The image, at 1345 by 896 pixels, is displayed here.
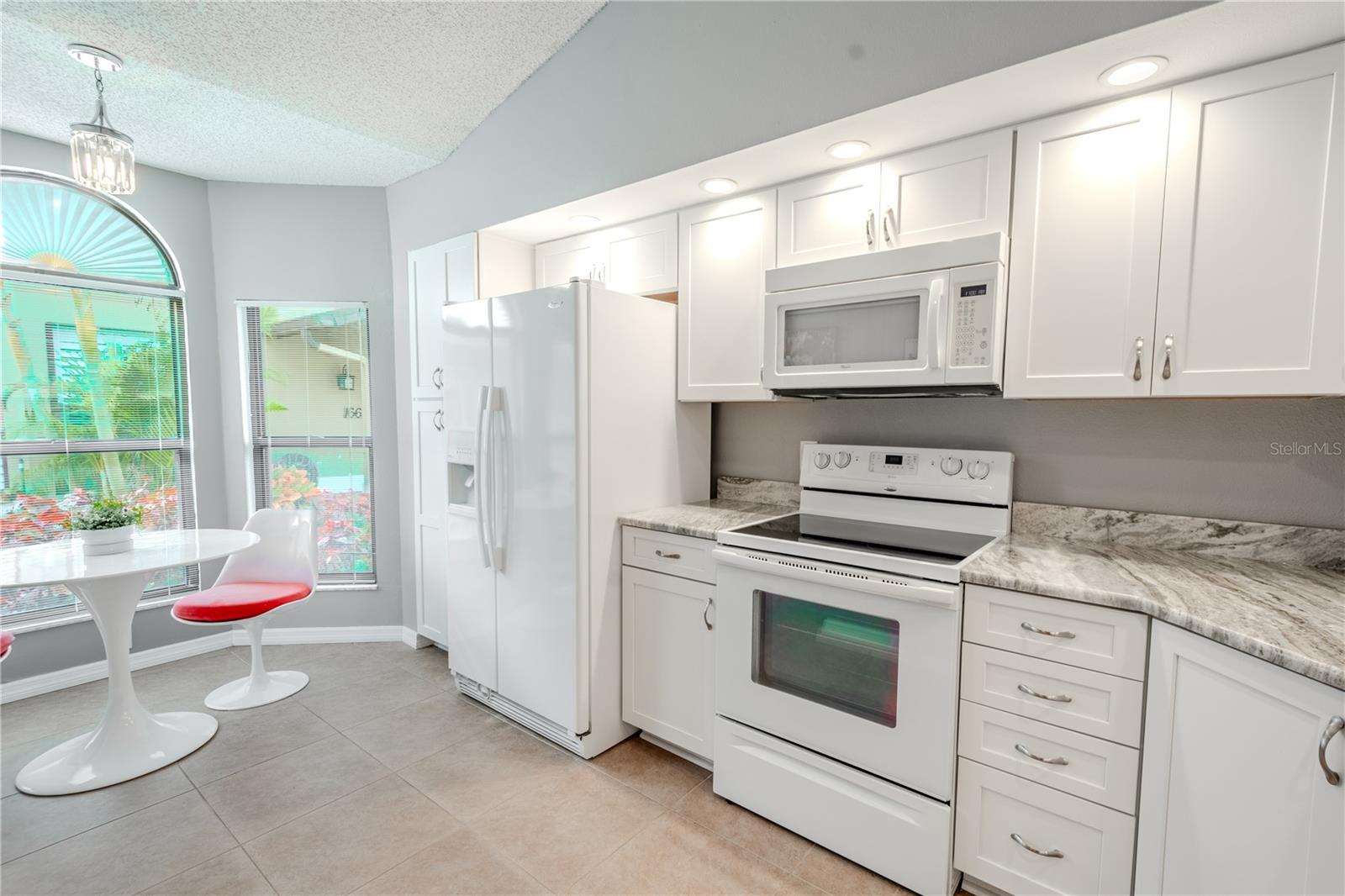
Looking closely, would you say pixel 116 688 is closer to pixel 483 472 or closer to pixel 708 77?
pixel 483 472

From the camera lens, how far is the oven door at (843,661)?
1661 millimetres

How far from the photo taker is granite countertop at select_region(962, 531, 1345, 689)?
1143 mm

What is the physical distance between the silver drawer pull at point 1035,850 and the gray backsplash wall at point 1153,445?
104 centimetres

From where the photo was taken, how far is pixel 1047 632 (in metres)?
1.52

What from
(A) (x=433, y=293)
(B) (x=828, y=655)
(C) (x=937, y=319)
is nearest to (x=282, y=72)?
(A) (x=433, y=293)

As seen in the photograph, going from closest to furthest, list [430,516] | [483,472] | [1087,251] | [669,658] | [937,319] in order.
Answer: [1087,251]
[937,319]
[669,658]
[483,472]
[430,516]

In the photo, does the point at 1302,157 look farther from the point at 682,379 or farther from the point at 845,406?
the point at 682,379

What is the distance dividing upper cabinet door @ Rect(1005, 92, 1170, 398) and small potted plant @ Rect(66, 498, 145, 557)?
3262 millimetres

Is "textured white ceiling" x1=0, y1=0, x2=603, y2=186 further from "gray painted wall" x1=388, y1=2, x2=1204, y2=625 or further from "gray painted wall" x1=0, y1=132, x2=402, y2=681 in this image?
"gray painted wall" x1=0, y1=132, x2=402, y2=681

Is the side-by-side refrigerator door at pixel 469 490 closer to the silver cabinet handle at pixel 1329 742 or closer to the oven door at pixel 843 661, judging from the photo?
the oven door at pixel 843 661

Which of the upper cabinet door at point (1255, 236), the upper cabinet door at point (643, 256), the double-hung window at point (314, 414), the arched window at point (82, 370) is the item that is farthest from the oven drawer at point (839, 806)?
the arched window at point (82, 370)

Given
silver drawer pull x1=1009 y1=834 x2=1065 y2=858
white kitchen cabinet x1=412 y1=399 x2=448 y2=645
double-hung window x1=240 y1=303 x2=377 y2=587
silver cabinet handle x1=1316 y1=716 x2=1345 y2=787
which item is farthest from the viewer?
double-hung window x1=240 y1=303 x2=377 y2=587

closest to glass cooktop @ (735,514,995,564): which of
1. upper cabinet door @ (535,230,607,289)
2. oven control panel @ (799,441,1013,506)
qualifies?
oven control panel @ (799,441,1013,506)

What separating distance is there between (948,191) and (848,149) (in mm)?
352
